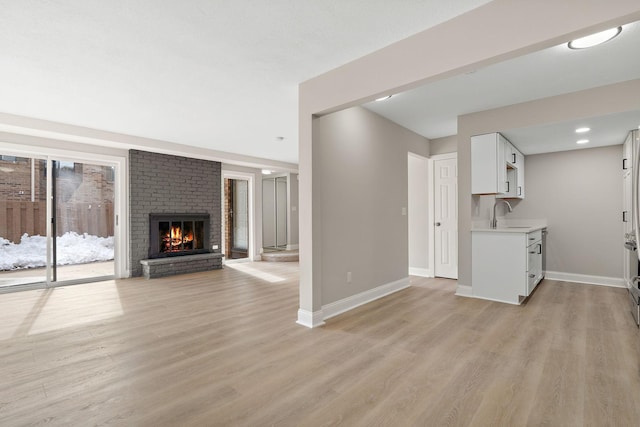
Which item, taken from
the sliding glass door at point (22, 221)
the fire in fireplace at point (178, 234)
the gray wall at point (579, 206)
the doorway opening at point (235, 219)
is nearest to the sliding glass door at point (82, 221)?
the sliding glass door at point (22, 221)

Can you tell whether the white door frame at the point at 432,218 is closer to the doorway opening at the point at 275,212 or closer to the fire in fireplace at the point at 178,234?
the fire in fireplace at the point at 178,234

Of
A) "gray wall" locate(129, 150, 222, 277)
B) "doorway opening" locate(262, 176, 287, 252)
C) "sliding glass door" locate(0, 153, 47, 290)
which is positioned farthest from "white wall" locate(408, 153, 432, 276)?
"sliding glass door" locate(0, 153, 47, 290)

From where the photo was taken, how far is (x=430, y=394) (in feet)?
6.30

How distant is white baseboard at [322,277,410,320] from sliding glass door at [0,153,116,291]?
4.37 meters

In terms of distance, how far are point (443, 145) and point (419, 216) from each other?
127 cm

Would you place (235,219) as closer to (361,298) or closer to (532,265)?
(361,298)

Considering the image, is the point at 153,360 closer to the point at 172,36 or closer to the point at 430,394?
the point at 430,394

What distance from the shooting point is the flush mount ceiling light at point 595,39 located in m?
2.24

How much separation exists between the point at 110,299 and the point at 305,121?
136 inches

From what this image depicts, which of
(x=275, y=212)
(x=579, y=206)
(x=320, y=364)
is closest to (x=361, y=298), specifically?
(x=320, y=364)

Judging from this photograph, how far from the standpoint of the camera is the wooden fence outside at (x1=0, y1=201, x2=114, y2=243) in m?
4.63

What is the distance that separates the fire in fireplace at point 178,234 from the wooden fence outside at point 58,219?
72 centimetres

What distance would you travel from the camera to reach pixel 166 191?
20.1 ft

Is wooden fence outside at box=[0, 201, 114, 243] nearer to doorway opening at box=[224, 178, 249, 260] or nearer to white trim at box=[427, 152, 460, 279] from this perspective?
doorway opening at box=[224, 178, 249, 260]
